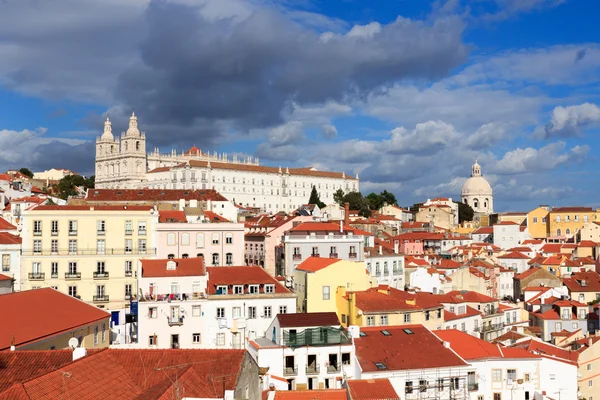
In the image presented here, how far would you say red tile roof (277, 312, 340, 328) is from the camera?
36.1 meters

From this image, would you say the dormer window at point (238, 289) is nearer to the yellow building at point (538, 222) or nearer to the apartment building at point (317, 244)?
the apartment building at point (317, 244)

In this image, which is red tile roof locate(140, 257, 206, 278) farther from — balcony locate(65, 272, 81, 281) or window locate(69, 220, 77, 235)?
window locate(69, 220, 77, 235)

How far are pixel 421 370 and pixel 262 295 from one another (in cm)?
1560

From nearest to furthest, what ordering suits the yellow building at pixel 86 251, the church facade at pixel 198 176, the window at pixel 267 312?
the window at pixel 267 312, the yellow building at pixel 86 251, the church facade at pixel 198 176

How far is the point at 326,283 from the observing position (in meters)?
47.5

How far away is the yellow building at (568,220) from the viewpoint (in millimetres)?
133500

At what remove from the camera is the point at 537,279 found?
77438 mm

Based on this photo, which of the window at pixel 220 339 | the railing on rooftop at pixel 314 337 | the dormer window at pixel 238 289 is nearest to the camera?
the railing on rooftop at pixel 314 337

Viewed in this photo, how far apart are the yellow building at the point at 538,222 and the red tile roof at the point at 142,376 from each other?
127399 mm

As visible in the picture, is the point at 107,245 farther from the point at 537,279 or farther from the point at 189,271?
the point at 537,279

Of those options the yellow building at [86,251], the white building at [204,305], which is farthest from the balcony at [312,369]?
the yellow building at [86,251]

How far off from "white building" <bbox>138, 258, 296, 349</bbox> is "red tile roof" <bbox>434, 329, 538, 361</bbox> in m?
12.1

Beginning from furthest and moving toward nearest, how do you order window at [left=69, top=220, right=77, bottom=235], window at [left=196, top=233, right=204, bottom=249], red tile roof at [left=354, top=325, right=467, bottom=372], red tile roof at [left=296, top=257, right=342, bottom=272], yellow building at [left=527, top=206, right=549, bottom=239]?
1. yellow building at [left=527, top=206, right=549, bottom=239]
2. window at [left=196, top=233, right=204, bottom=249]
3. window at [left=69, top=220, right=77, bottom=235]
4. red tile roof at [left=296, top=257, right=342, bottom=272]
5. red tile roof at [left=354, top=325, right=467, bottom=372]

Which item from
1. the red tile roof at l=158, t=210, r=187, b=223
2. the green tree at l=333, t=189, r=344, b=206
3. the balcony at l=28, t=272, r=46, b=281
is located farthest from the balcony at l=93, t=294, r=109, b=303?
the green tree at l=333, t=189, r=344, b=206
